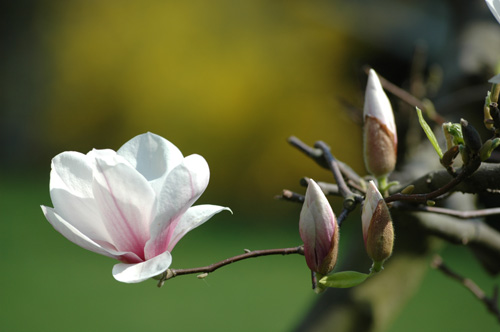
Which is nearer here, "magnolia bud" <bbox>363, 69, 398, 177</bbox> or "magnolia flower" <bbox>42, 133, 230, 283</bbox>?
"magnolia flower" <bbox>42, 133, 230, 283</bbox>

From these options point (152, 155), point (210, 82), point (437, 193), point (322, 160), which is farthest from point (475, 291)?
point (210, 82)

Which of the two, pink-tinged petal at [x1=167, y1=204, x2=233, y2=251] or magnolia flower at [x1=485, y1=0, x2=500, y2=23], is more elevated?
magnolia flower at [x1=485, y1=0, x2=500, y2=23]

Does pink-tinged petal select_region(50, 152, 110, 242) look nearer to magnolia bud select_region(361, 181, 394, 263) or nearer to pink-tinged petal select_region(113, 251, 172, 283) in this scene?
pink-tinged petal select_region(113, 251, 172, 283)

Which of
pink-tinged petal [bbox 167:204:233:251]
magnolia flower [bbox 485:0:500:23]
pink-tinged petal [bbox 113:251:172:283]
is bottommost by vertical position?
pink-tinged petal [bbox 113:251:172:283]

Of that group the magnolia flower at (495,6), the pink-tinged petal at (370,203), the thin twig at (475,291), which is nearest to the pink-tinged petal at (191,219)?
the pink-tinged petal at (370,203)

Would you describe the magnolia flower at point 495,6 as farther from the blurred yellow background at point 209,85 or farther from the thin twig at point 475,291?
the blurred yellow background at point 209,85

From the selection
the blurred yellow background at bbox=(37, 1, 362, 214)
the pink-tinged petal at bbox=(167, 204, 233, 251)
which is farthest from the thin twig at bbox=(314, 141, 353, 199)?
the blurred yellow background at bbox=(37, 1, 362, 214)

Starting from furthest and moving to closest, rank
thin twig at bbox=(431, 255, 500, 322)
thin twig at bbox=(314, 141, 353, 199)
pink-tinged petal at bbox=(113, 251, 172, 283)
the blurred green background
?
the blurred green background → thin twig at bbox=(431, 255, 500, 322) → thin twig at bbox=(314, 141, 353, 199) → pink-tinged petal at bbox=(113, 251, 172, 283)

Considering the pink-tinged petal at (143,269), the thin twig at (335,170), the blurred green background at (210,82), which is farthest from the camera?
the blurred green background at (210,82)

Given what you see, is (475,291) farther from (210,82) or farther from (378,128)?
(210,82)
